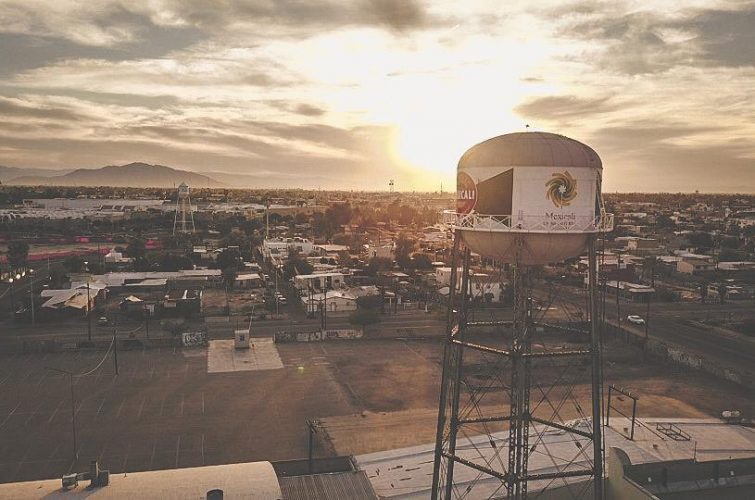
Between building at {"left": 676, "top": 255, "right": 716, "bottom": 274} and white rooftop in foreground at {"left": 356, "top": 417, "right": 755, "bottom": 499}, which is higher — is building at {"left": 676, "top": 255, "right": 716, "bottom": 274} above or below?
above

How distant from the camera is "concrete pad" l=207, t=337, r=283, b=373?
4228 centimetres

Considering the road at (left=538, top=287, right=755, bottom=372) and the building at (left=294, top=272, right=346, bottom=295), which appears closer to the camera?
the road at (left=538, top=287, right=755, bottom=372)

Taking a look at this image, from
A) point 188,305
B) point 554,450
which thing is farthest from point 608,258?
point 554,450

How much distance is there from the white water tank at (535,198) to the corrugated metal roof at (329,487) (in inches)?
429

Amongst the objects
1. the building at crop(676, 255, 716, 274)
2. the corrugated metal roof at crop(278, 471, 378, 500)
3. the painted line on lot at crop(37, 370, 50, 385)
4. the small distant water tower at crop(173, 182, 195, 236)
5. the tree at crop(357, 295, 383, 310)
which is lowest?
the painted line on lot at crop(37, 370, 50, 385)

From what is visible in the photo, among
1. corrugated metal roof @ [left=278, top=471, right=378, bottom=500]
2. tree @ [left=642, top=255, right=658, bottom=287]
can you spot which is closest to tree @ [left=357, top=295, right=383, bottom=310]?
corrugated metal roof @ [left=278, top=471, right=378, bottom=500]

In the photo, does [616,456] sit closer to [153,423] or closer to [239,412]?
[239,412]

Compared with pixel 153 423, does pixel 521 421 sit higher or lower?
higher

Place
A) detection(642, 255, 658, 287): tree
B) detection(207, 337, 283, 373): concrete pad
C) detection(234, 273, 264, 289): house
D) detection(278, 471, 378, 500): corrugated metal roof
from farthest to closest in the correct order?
detection(642, 255, 658, 287): tree
detection(234, 273, 264, 289): house
detection(207, 337, 283, 373): concrete pad
detection(278, 471, 378, 500): corrugated metal roof

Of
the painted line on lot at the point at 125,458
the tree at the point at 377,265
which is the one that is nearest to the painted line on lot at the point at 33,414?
the painted line on lot at the point at 125,458

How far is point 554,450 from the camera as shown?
91.1 ft

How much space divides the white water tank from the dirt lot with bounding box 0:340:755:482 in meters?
15.4

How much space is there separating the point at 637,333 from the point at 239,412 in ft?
111

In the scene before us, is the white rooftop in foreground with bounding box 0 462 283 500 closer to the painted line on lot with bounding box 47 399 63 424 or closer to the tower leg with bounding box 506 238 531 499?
the tower leg with bounding box 506 238 531 499
